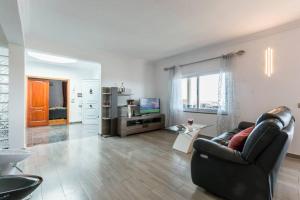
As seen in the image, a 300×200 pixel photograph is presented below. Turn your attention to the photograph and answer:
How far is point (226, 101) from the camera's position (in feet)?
12.9

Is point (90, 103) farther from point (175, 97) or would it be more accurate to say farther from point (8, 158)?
point (8, 158)

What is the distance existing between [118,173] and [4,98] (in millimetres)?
2884

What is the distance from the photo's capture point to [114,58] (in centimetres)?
508

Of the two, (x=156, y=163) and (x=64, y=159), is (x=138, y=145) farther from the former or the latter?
(x=64, y=159)

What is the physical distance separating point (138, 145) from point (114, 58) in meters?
2.95

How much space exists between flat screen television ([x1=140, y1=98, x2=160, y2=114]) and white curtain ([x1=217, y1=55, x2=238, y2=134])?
2.28 meters

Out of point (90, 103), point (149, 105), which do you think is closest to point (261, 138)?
point (149, 105)

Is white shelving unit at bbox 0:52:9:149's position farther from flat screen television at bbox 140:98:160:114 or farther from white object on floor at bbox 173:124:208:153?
white object on floor at bbox 173:124:208:153

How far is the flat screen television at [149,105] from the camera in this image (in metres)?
5.27

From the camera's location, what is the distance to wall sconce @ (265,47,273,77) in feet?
11.0

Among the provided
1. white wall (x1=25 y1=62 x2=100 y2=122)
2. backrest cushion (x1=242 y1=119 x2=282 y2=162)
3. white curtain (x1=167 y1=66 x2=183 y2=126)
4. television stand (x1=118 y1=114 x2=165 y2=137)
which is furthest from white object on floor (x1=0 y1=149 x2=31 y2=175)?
white wall (x1=25 y1=62 x2=100 y2=122)

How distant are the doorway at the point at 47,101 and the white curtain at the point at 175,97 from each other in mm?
4708

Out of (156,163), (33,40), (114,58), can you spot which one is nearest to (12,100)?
(33,40)

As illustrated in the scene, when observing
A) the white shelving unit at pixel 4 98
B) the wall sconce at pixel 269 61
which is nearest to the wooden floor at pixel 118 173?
the white shelving unit at pixel 4 98
